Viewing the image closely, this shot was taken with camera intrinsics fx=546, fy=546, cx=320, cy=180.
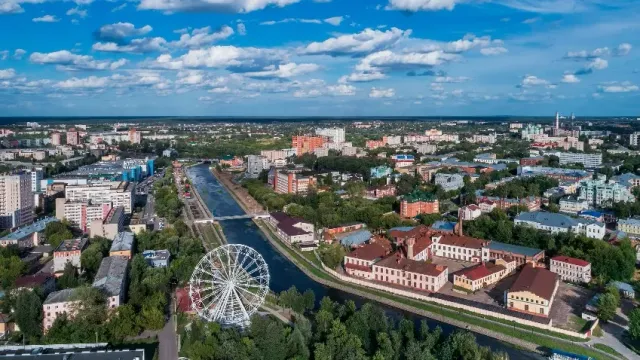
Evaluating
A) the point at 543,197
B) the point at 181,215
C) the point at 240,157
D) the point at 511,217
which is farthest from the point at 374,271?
the point at 240,157

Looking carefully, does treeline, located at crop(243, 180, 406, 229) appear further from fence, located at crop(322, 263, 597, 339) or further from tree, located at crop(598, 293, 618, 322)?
tree, located at crop(598, 293, 618, 322)

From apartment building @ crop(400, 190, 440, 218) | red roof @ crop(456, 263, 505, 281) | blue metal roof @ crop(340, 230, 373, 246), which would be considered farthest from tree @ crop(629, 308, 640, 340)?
apartment building @ crop(400, 190, 440, 218)

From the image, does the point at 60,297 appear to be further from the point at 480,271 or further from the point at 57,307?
the point at 480,271

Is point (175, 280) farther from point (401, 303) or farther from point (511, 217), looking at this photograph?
point (511, 217)

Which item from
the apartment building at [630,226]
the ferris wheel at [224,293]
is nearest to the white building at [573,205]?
the apartment building at [630,226]

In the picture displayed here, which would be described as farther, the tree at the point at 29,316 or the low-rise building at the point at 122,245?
the low-rise building at the point at 122,245

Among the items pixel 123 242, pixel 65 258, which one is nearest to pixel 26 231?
pixel 65 258

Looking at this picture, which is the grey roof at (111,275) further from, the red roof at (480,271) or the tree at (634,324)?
the tree at (634,324)
